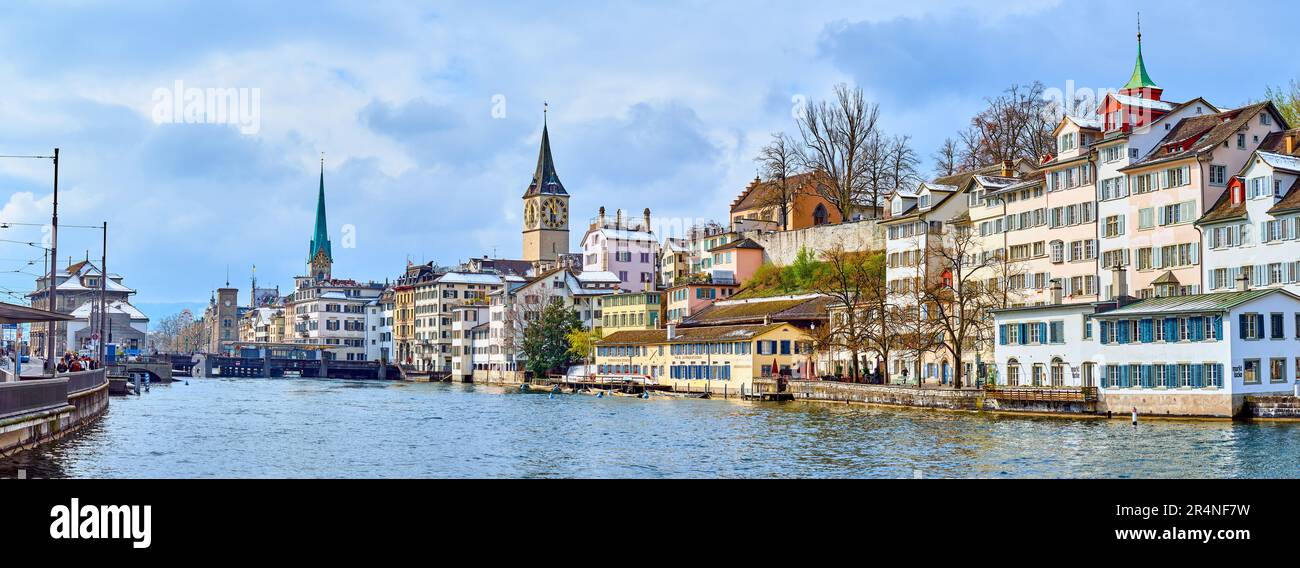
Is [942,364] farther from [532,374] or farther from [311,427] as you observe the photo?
[532,374]

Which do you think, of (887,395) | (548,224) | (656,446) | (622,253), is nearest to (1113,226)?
(887,395)

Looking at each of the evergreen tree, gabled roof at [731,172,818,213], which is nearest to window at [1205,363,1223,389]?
gabled roof at [731,172,818,213]

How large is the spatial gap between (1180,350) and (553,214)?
492 ft

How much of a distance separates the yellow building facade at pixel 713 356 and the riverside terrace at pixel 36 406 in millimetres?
47050

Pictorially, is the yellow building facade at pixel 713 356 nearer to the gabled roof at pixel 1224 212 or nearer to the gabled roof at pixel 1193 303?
the gabled roof at pixel 1193 303

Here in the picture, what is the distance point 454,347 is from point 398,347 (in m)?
25.5

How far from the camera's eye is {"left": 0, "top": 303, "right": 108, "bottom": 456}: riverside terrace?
116 feet

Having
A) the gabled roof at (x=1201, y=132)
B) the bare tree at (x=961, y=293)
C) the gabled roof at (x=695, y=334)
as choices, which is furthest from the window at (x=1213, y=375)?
the gabled roof at (x=695, y=334)

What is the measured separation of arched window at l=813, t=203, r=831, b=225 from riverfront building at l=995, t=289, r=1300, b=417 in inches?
2128

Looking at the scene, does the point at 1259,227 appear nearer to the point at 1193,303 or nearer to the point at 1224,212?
the point at 1224,212

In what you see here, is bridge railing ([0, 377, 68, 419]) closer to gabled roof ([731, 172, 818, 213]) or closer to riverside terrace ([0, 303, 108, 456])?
riverside terrace ([0, 303, 108, 456])

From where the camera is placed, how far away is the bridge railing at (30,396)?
115ft
